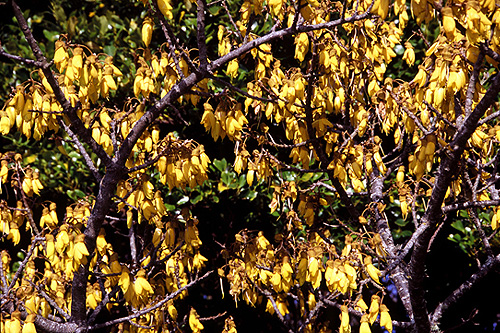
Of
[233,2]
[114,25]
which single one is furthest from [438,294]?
[114,25]

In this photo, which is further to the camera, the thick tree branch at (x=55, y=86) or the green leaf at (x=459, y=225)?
the green leaf at (x=459, y=225)

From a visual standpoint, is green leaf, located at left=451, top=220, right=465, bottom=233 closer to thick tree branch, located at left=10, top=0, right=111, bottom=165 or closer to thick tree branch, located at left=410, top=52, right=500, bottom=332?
thick tree branch, located at left=410, top=52, right=500, bottom=332

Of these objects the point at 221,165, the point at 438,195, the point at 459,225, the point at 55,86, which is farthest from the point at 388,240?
the point at 55,86

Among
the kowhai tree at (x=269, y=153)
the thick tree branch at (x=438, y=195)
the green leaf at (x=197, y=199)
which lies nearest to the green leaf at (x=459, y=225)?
the kowhai tree at (x=269, y=153)

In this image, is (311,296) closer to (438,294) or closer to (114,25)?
(438,294)

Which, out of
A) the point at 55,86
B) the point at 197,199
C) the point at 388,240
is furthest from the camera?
the point at 197,199

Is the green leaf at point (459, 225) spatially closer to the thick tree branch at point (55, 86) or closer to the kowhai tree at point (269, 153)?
the kowhai tree at point (269, 153)

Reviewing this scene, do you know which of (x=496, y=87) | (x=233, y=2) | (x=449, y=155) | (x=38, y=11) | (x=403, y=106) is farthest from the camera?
(x=38, y=11)

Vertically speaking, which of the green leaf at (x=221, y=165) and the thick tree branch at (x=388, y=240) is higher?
the green leaf at (x=221, y=165)

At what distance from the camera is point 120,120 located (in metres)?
2.65

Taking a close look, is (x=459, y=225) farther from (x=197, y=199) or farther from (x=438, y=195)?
(x=197, y=199)

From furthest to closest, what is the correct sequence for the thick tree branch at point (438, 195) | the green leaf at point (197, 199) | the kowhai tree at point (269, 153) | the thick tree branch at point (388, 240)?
the green leaf at point (197, 199) → the thick tree branch at point (388, 240) → the kowhai tree at point (269, 153) → the thick tree branch at point (438, 195)

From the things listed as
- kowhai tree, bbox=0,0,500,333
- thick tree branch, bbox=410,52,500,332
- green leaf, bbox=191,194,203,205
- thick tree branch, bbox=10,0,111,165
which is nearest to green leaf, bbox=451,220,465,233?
kowhai tree, bbox=0,0,500,333

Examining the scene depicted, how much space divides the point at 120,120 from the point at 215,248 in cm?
196
